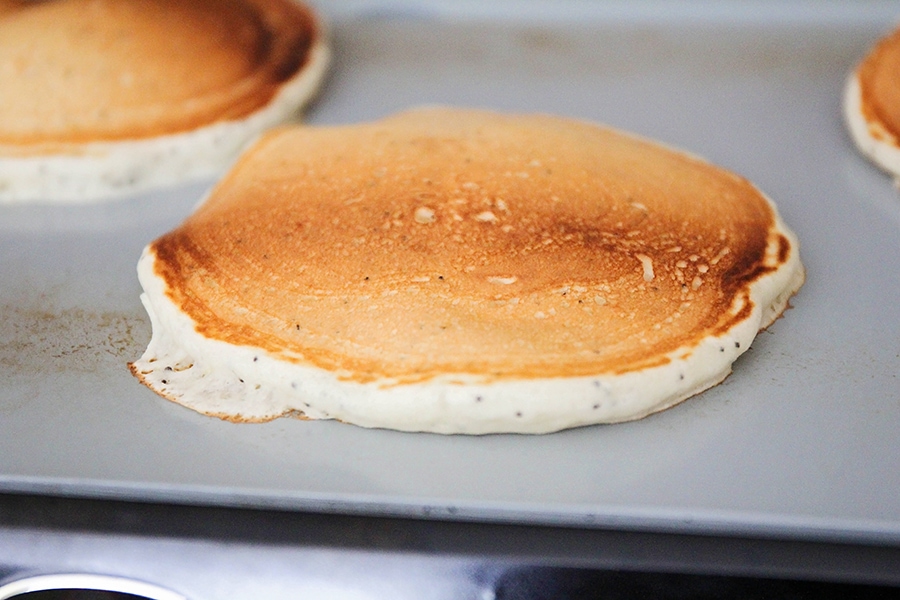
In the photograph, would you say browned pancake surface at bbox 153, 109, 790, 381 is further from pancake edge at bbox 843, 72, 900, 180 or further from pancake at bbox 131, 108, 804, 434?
pancake edge at bbox 843, 72, 900, 180

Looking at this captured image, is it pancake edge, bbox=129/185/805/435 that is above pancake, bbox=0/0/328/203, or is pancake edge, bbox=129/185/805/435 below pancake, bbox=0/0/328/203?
below

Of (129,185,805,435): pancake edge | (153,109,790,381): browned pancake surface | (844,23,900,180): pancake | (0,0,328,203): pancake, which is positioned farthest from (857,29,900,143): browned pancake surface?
(0,0,328,203): pancake

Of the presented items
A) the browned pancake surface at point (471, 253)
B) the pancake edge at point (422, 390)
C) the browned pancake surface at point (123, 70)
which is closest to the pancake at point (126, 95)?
the browned pancake surface at point (123, 70)

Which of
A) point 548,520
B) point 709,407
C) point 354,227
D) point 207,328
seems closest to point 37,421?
point 207,328

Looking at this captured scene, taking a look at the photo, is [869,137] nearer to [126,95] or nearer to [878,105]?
[878,105]

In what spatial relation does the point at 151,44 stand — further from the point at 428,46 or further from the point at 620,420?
the point at 620,420

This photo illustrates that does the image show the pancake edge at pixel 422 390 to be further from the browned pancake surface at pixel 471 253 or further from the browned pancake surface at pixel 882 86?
the browned pancake surface at pixel 882 86

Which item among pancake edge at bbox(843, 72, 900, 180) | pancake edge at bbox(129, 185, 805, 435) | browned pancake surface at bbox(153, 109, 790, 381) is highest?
pancake edge at bbox(843, 72, 900, 180)
